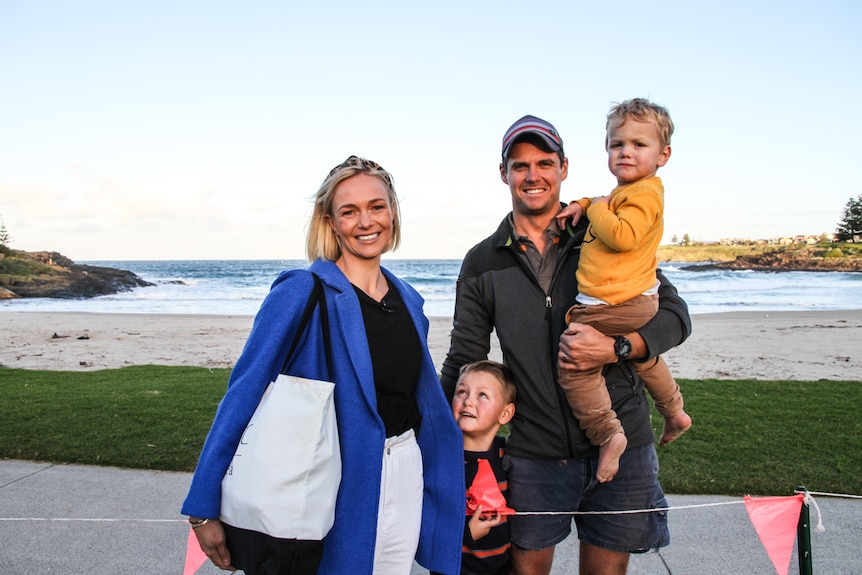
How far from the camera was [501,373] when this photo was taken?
2.46 meters

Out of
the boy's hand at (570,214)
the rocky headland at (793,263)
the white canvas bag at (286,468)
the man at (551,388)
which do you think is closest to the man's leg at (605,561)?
the man at (551,388)

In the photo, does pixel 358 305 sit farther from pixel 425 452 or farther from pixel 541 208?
pixel 541 208

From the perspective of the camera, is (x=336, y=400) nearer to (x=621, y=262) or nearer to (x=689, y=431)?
(x=621, y=262)

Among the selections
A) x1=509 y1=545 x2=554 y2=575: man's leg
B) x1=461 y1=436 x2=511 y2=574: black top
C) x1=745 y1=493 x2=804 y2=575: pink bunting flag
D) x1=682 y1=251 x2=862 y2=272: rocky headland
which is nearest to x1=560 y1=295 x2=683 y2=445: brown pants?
x1=461 y1=436 x2=511 y2=574: black top

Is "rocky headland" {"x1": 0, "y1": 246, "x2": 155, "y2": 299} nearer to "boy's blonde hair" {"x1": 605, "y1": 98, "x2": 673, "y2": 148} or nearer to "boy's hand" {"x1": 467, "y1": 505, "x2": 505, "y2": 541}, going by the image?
"boy's hand" {"x1": 467, "y1": 505, "x2": 505, "y2": 541}

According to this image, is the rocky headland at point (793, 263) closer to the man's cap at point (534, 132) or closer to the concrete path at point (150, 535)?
the concrete path at point (150, 535)

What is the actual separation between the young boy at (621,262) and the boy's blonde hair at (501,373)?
259mm

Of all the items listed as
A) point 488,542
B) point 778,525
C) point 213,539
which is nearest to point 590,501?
point 488,542

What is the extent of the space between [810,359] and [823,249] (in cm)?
5874

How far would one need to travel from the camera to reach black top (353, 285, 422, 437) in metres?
2.08

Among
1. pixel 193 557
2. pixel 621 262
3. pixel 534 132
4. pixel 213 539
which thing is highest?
pixel 534 132

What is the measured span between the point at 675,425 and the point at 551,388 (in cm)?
70

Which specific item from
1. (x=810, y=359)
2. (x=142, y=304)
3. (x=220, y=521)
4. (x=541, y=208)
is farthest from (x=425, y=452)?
Answer: (x=142, y=304)

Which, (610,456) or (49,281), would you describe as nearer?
(610,456)
